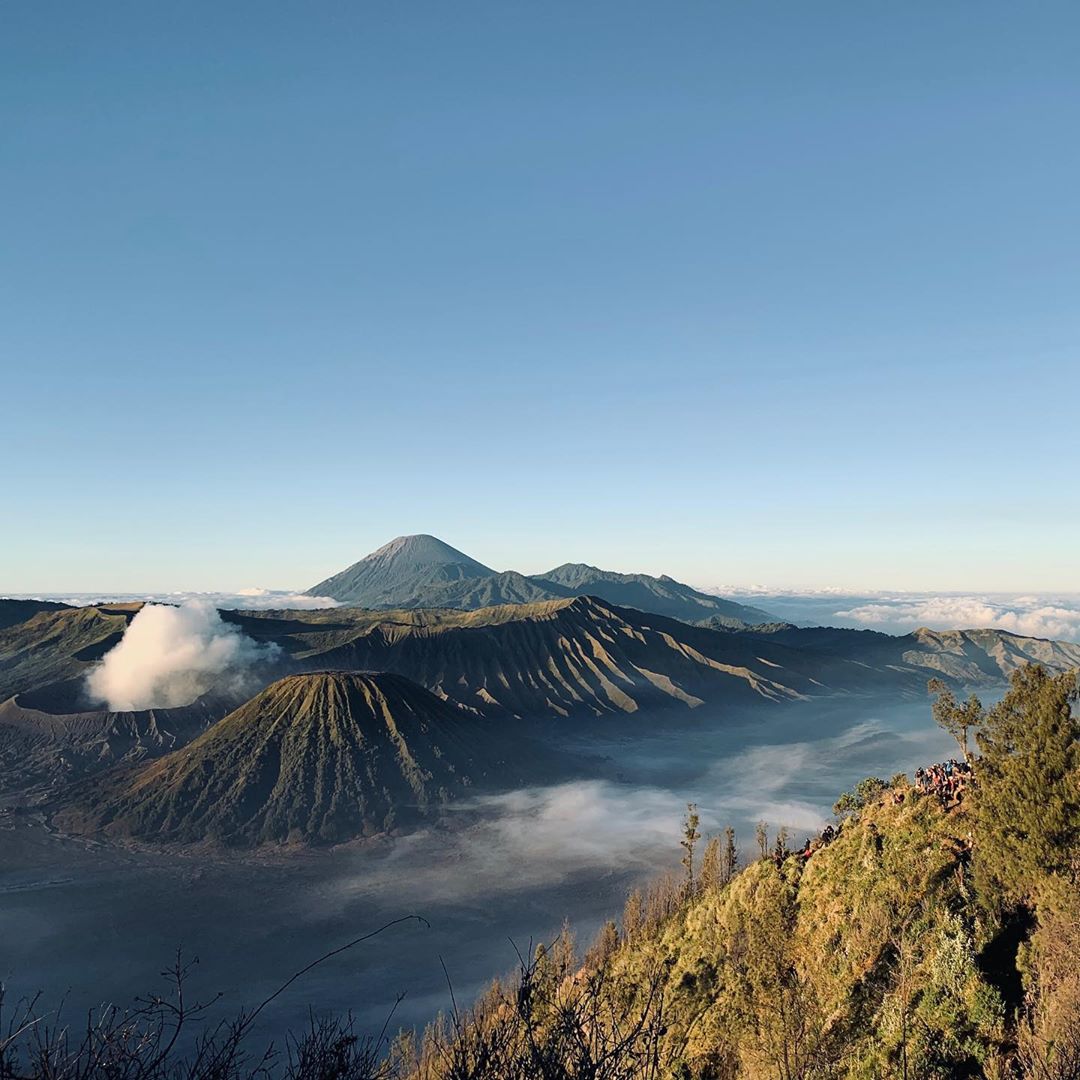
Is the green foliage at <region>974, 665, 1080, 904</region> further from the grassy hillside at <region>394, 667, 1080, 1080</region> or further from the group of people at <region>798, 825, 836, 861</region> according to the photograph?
the group of people at <region>798, 825, 836, 861</region>

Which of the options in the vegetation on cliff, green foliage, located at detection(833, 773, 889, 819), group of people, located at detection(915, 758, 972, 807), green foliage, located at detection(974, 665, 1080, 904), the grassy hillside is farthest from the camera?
green foliage, located at detection(833, 773, 889, 819)

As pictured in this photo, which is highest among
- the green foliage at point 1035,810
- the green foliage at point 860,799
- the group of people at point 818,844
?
the green foliage at point 1035,810

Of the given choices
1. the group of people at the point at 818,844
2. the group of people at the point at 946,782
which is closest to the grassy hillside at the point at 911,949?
the group of people at the point at 818,844

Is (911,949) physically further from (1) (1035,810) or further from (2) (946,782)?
(2) (946,782)

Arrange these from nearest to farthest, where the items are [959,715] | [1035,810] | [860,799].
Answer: [1035,810] → [959,715] → [860,799]

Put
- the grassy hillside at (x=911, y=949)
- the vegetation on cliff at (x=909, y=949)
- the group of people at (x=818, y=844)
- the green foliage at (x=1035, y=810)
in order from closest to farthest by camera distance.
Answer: the vegetation on cliff at (x=909, y=949) < the grassy hillside at (x=911, y=949) < the green foliage at (x=1035, y=810) < the group of people at (x=818, y=844)

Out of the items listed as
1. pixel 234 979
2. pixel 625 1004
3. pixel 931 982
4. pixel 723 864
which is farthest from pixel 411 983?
pixel 931 982

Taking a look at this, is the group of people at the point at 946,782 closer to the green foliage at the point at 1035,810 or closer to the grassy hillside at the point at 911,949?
the grassy hillside at the point at 911,949

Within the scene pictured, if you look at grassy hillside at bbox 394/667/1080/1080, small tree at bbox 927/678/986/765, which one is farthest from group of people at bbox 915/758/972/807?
small tree at bbox 927/678/986/765

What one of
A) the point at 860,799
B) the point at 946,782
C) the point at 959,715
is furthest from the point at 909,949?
the point at 860,799
